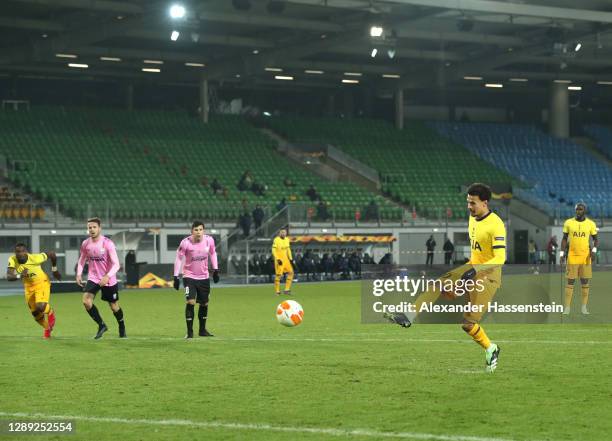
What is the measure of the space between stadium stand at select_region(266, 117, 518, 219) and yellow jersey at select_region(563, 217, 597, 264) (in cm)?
3372

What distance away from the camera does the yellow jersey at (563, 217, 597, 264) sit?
22.8 meters

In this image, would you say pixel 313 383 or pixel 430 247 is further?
pixel 430 247

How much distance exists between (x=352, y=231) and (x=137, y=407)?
4183cm

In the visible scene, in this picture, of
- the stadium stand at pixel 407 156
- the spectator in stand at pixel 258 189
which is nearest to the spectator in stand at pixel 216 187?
the spectator in stand at pixel 258 189

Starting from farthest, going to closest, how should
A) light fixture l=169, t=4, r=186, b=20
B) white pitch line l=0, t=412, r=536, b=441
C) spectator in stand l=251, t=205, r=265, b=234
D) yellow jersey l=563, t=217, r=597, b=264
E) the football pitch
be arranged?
spectator in stand l=251, t=205, r=265, b=234 < light fixture l=169, t=4, r=186, b=20 < yellow jersey l=563, t=217, r=597, b=264 < the football pitch < white pitch line l=0, t=412, r=536, b=441

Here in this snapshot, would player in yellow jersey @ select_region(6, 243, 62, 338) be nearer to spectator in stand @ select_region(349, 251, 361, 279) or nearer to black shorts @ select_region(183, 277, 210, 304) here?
black shorts @ select_region(183, 277, 210, 304)


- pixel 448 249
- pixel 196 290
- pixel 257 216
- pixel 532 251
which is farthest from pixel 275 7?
pixel 196 290

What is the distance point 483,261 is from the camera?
13.5 m

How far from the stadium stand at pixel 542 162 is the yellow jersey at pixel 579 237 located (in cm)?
3747

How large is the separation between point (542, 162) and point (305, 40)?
19418mm

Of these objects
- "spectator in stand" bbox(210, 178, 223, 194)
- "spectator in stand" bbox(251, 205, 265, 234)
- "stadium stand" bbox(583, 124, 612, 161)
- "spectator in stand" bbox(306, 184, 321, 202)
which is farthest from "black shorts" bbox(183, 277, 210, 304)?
"stadium stand" bbox(583, 124, 612, 161)

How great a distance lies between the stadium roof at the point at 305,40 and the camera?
4966 cm

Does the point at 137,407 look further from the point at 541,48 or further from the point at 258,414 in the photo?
the point at 541,48

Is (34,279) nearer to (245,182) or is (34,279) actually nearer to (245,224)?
(245,224)
